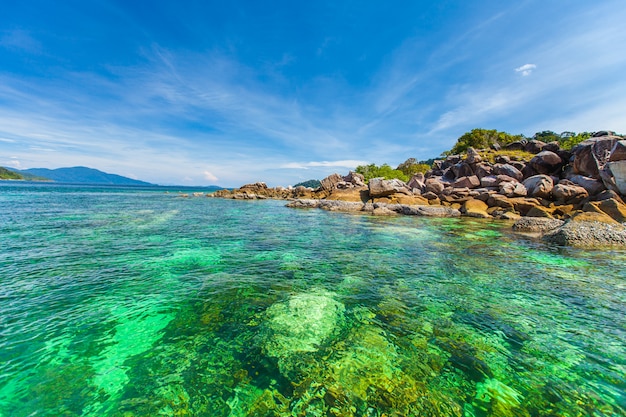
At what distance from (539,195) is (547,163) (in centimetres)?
1290

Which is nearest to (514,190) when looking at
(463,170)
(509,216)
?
(509,216)

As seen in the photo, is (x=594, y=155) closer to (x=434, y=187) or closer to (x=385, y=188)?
(x=434, y=187)

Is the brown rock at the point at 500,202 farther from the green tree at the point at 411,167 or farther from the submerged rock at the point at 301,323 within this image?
the green tree at the point at 411,167

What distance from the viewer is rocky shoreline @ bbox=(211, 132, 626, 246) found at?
1809 centimetres

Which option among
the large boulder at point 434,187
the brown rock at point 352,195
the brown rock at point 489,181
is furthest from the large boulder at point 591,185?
the brown rock at point 352,195

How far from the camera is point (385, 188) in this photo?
40062 mm

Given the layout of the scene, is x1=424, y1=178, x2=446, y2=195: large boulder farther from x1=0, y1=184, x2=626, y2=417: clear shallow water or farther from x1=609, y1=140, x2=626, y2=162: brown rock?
x1=0, y1=184, x2=626, y2=417: clear shallow water

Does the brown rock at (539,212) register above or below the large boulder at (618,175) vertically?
below

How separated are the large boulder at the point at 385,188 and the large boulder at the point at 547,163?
1995 cm

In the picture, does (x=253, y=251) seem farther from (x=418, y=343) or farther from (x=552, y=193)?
(x=552, y=193)

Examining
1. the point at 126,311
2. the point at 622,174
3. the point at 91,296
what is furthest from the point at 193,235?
the point at 622,174

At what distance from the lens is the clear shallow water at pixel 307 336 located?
162 inches

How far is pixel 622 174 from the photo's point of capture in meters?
22.4

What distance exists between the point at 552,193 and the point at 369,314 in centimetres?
3529
